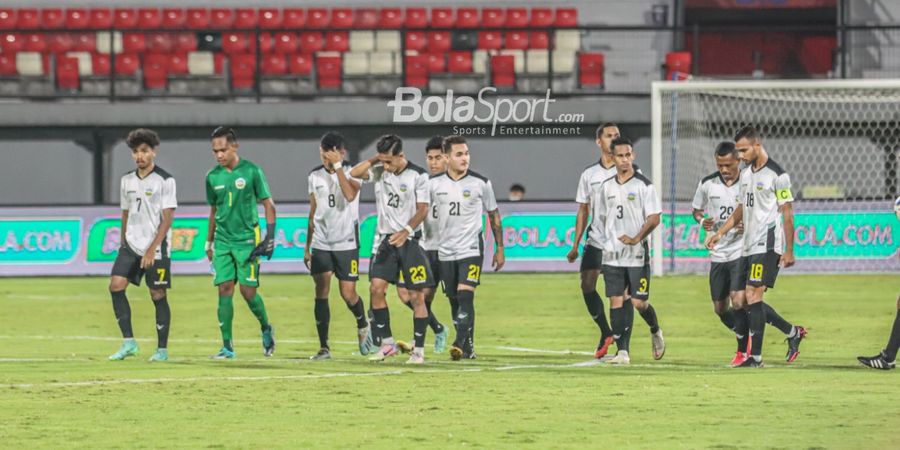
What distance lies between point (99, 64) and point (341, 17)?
530cm

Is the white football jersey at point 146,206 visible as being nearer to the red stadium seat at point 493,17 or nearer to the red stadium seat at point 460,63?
the red stadium seat at point 460,63

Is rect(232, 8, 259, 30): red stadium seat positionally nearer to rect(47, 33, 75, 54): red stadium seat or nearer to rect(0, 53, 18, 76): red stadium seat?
rect(47, 33, 75, 54): red stadium seat

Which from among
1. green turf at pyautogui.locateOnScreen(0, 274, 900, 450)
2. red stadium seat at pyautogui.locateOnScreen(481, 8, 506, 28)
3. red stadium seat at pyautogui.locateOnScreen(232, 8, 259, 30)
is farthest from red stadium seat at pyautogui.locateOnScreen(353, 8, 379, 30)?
green turf at pyautogui.locateOnScreen(0, 274, 900, 450)

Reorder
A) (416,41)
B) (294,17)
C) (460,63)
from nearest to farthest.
A: (460,63) < (416,41) < (294,17)

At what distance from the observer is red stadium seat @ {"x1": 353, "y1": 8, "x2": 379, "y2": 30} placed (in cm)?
3338

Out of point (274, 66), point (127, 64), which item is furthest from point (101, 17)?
point (274, 66)

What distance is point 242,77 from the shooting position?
31.2m

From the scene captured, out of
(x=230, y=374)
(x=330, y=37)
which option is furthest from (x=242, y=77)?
(x=230, y=374)

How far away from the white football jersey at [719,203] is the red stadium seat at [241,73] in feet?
60.0

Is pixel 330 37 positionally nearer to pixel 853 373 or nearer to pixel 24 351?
pixel 24 351

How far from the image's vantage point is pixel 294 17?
33.8 m

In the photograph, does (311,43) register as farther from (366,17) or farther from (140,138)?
(140,138)

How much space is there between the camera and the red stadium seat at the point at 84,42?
3218cm

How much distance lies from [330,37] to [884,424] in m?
24.4
